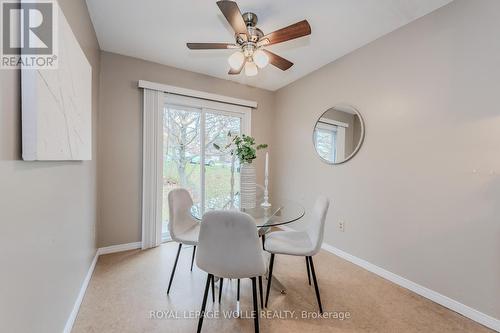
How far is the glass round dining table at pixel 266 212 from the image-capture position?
65.0 inches

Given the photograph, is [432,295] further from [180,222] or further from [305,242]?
[180,222]

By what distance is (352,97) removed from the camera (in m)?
2.49

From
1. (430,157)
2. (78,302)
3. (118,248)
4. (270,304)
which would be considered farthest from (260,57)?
(118,248)

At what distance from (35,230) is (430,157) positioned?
273cm

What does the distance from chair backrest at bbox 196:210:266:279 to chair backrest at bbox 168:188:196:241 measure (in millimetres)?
678

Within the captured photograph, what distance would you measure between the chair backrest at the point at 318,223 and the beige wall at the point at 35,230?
165cm

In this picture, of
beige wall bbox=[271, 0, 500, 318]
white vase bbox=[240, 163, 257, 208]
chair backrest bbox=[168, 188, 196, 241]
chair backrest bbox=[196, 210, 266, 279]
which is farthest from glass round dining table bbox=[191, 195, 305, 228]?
beige wall bbox=[271, 0, 500, 318]

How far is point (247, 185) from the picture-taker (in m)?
2.09

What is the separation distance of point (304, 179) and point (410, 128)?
1.47m

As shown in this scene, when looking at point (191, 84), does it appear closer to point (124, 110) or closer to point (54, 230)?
point (124, 110)

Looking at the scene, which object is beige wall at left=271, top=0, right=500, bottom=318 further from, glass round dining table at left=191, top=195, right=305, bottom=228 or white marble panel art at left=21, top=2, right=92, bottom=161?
white marble panel art at left=21, top=2, right=92, bottom=161

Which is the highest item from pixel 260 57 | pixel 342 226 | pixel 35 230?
pixel 260 57

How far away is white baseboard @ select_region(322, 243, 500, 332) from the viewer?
1527 mm

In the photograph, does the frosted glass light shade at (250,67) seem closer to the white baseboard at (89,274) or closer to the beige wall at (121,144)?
the beige wall at (121,144)
